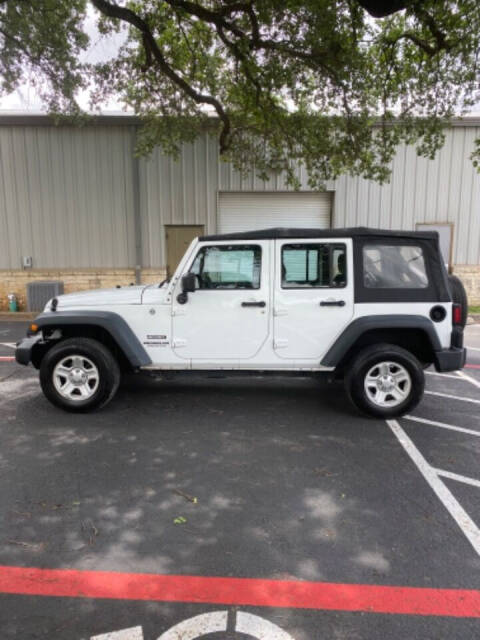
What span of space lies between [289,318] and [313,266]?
611 millimetres

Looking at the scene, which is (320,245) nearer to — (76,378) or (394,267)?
(394,267)

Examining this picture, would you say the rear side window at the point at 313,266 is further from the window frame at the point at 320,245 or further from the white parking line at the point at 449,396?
the white parking line at the point at 449,396

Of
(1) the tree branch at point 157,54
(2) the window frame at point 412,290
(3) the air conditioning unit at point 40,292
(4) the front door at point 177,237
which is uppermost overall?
(1) the tree branch at point 157,54

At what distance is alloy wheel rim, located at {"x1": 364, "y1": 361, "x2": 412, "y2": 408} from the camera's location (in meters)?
4.75

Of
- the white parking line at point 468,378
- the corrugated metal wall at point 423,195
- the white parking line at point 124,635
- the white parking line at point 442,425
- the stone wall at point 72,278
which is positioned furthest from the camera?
the stone wall at point 72,278

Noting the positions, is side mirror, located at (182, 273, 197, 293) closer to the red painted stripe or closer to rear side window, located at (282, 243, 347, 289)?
rear side window, located at (282, 243, 347, 289)

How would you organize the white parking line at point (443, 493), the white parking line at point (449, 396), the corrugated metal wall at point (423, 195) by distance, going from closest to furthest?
the white parking line at point (443, 493) < the white parking line at point (449, 396) < the corrugated metal wall at point (423, 195)

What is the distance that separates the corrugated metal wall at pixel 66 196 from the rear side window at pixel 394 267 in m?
10.3

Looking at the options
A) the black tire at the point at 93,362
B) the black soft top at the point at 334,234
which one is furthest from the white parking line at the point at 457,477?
the black tire at the point at 93,362

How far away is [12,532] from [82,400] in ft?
7.09

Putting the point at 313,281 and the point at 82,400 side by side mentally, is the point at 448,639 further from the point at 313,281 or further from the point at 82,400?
the point at 82,400

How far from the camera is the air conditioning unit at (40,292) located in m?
13.5

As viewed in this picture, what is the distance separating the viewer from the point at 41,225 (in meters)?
13.8

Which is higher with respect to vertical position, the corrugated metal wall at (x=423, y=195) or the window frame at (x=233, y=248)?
the corrugated metal wall at (x=423, y=195)
